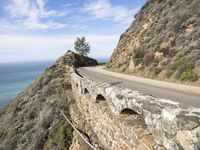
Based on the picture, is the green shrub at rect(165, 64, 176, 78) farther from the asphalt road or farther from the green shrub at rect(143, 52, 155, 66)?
the green shrub at rect(143, 52, 155, 66)

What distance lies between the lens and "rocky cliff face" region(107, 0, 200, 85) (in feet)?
66.3

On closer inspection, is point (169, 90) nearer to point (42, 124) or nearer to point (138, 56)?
point (42, 124)

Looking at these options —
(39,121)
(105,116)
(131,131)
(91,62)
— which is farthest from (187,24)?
(91,62)

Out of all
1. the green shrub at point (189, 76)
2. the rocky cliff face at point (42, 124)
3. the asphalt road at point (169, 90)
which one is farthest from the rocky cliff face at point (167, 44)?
the rocky cliff face at point (42, 124)

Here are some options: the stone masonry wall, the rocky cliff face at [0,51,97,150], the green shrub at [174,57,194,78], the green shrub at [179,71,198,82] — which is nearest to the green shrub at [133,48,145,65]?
the green shrub at [174,57,194,78]

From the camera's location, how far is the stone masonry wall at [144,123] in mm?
4126

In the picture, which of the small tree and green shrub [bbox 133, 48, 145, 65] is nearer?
green shrub [bbox 133, 48, 145, 65]

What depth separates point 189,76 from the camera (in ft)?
59.4

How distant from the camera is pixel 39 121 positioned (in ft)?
55.4

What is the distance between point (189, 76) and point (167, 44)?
26.8ft

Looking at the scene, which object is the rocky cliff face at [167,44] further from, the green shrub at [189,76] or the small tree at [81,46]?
the small tree at [81,46]

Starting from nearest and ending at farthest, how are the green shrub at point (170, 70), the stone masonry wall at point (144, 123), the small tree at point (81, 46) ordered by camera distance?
the stone masonry wall at point (144, 123)
the green shrub at point (170, 70)
the small tree at point (81, 46)

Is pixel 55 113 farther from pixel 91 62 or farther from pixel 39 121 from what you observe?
pixel 91 62

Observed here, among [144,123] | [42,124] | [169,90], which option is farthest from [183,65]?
[144,123]
